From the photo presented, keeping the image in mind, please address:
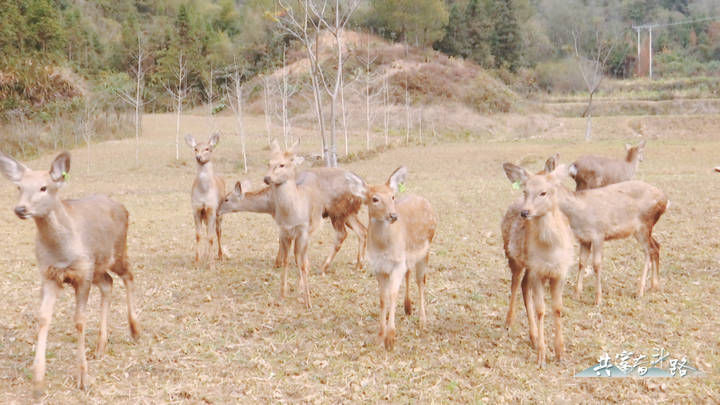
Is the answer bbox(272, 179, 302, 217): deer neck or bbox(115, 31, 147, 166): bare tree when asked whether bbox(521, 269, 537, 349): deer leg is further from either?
bbox(115, 31, 147, 166): bare tree

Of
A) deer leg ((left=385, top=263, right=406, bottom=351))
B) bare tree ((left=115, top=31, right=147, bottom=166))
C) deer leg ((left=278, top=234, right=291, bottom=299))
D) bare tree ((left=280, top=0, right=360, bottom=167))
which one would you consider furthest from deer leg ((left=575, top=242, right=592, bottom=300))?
bare tree ((left=115, top=31, right=147, bottom=166))

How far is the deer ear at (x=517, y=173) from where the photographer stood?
5668 millimetres

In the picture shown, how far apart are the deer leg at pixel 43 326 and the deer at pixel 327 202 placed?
3.99 metres

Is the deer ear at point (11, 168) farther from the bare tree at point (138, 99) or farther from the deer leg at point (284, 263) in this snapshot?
the bare tree at point (138, 99)

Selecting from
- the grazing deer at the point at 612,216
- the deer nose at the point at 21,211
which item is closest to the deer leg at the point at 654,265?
the grazing deer at the point at 612,216

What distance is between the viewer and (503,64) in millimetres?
59219

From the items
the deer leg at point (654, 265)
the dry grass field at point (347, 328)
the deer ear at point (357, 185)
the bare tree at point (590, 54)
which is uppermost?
the bare tree at point (590, 54)

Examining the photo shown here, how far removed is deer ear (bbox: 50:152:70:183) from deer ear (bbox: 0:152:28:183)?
9.0 inches

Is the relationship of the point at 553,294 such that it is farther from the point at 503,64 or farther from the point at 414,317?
the point at 503,64

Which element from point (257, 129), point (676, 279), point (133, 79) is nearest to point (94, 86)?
point (133, 79)

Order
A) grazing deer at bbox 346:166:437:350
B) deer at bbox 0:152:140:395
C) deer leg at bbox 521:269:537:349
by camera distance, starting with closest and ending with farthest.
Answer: deer at bbox 0:152:140:395 → grazing deer at bbox 346:166:437:350 → deer leg at bbox 521:269:537:349

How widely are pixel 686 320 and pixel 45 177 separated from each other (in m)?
6.65

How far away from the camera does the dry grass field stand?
5.00m

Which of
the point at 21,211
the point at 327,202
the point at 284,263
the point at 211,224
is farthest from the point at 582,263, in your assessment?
the point at 21,211
